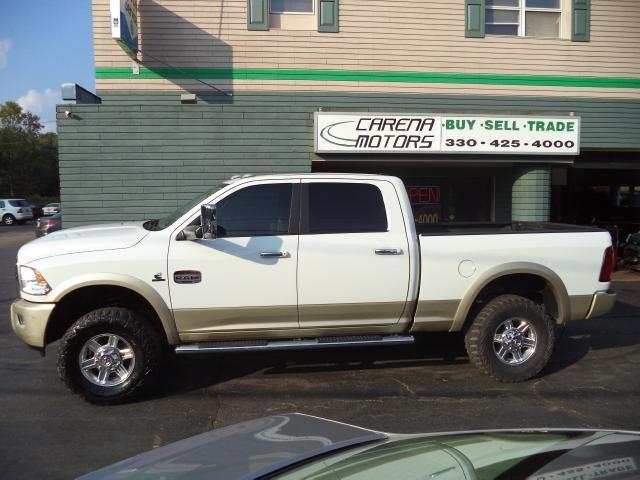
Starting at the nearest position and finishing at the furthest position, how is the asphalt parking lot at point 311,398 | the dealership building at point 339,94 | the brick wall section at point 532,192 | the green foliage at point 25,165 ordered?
1. the asphalt parking lot at point 311,398
2. the dealership building at point 339,94
3. the brick wall section at point 532,192
4. the green foliage at point 25,165

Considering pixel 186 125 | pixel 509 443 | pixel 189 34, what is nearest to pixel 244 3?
pixel 189 34

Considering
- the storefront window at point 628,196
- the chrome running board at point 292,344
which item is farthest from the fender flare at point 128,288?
the storefront window at point 628,196

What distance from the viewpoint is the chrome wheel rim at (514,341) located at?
581 cm

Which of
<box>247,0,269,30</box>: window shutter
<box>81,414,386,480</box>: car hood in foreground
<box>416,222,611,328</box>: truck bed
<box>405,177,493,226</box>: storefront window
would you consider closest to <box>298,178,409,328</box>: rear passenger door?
<box>416,222,611,328</box>: truck bed

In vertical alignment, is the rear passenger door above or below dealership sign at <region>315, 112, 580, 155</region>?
below

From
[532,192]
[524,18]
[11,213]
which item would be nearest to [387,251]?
[532,192]

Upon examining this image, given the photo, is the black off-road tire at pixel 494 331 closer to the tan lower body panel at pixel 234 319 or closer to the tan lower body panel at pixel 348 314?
the tan lower body panel at pixel 348 314

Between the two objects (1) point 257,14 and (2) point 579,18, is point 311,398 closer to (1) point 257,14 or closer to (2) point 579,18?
(1) point 257,14

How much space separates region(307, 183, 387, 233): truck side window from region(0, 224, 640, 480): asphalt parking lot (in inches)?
60.8

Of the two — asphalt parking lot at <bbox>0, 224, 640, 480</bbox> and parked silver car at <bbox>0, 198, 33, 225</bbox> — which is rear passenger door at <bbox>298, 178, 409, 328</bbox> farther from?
parked silver car at <bbox>0, 198, 33, 225</bbox>

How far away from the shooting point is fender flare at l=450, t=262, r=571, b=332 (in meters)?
5.67

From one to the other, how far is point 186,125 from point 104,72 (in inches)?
71.5

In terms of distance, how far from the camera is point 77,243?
512cm

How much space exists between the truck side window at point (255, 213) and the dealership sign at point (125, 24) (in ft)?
17.7
